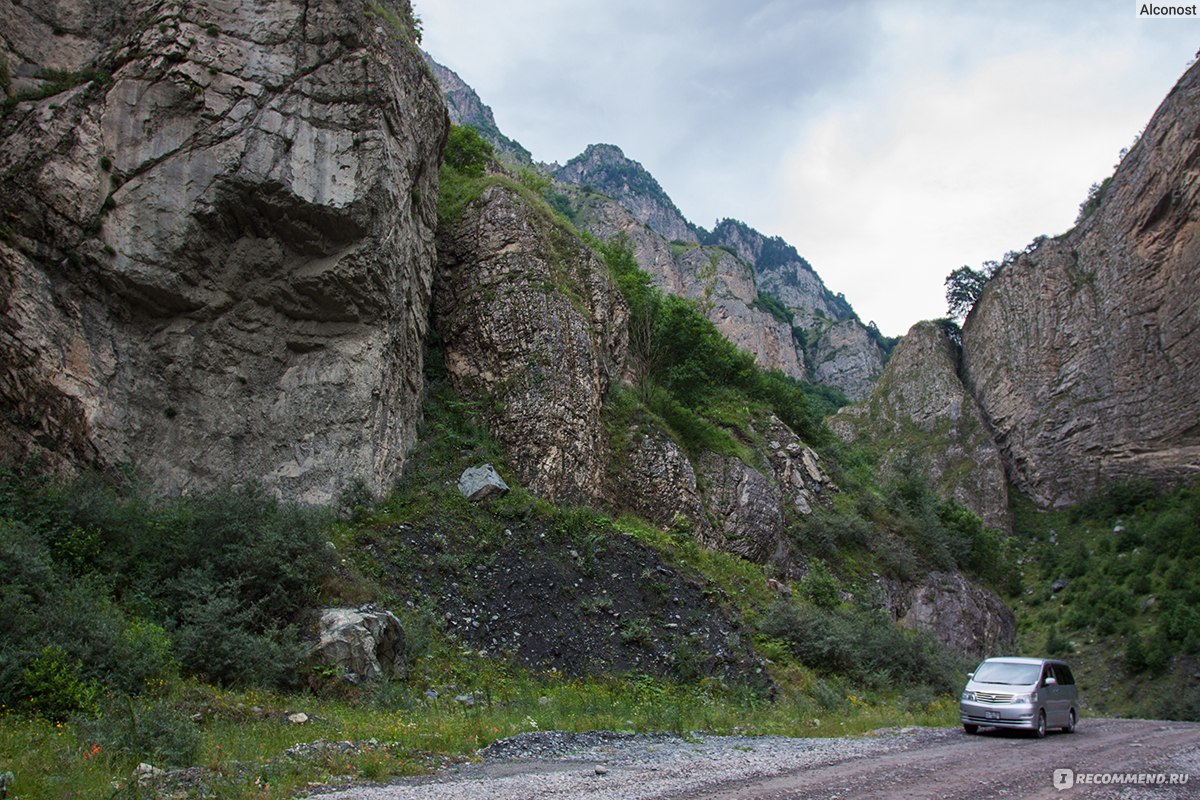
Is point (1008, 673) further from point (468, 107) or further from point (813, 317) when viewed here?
point (468, 107)

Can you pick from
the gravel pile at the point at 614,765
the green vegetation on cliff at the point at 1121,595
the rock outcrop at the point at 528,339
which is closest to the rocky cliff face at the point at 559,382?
the rock outcrop at the point at 528,339

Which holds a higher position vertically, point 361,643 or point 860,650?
point 361,643

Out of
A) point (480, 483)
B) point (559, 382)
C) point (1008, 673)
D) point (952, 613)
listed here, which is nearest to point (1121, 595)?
point (952, 613)

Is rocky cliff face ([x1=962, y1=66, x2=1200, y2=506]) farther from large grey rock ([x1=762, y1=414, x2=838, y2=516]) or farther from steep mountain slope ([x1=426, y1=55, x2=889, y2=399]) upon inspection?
large grey rock ([x1=762, y1=414, x2=838, y2=516])

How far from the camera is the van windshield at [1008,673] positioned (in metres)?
12.3

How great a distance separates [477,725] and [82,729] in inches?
172

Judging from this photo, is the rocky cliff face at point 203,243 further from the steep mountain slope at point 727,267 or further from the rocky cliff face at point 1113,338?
the steep mountain slope at point 727,267

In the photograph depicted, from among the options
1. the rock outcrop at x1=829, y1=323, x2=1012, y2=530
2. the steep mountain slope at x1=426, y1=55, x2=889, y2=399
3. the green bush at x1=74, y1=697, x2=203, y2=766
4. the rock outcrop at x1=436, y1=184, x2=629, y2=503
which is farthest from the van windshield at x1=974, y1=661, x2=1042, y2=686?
the steep mountain slope at x1=426, y1=55, x2=889, y2=399

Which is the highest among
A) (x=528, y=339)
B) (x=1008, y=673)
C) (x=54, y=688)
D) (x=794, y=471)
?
(x=528, y=339)

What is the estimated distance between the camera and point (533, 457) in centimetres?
1936

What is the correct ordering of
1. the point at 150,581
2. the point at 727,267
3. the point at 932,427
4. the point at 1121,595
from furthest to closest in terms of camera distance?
1. the point at 727,267
2. the point at 932,427
3. the point at 1121,595
4. the point at 150,581

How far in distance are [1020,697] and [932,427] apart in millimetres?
50048

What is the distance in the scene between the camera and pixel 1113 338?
4594 centimetres

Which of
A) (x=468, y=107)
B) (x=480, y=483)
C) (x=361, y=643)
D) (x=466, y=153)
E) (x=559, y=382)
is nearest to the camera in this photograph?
(x=361, y=643)
